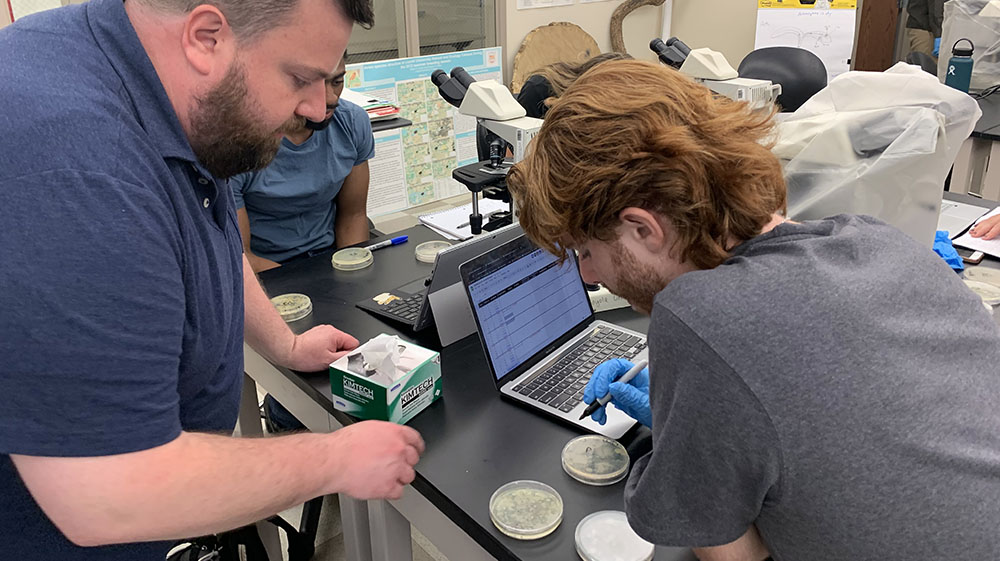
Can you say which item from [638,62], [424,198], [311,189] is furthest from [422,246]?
[424,198]

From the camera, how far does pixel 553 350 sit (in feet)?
4.25

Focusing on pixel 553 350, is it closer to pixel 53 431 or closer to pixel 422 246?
pixel 422 246

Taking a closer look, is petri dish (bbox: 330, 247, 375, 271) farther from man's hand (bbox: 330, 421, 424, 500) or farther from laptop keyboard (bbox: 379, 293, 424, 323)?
man's hand (bbox: 330, 421, 424, 500)

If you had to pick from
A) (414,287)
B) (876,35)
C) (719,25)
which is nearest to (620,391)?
(414,287)

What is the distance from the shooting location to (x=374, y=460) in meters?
0.97

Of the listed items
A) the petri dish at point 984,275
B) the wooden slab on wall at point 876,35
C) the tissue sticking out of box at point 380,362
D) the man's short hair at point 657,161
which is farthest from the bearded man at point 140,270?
the wooden slab on wall at point 876,35

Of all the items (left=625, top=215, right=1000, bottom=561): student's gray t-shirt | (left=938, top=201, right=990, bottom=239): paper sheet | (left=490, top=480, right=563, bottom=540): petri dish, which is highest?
(left=625, top=215, right=1000, bottom=561): student's gray t-shirt

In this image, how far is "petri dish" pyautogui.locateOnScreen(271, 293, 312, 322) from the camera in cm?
147

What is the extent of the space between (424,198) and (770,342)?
3.66m

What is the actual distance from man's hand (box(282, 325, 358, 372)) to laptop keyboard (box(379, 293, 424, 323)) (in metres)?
0.16

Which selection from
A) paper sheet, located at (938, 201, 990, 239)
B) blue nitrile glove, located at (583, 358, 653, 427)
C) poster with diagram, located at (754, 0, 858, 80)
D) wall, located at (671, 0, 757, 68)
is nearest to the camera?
blue nitrile glove, located at (583, 358, 653, 427)

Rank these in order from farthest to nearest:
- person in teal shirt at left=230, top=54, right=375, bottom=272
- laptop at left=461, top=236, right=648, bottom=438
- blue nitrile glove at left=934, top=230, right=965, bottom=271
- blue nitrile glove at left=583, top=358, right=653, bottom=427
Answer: person in teal shirt at left=230, top=54, right=375, bottom=272
blue nitrile glove at left=934, top=230, right=965, bottom=271
laptop at left=461, top=236, right=648, bottom=438
blue nitrile glove at left=583, top=358, right=653, bottom=427

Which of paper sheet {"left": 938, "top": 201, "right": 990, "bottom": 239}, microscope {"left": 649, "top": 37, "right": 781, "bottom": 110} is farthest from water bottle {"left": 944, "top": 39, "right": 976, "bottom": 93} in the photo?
microscope {"left": 649, "top": 37, "right": 781, "bottom": 110}

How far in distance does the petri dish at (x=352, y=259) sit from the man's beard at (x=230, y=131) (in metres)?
0.76
